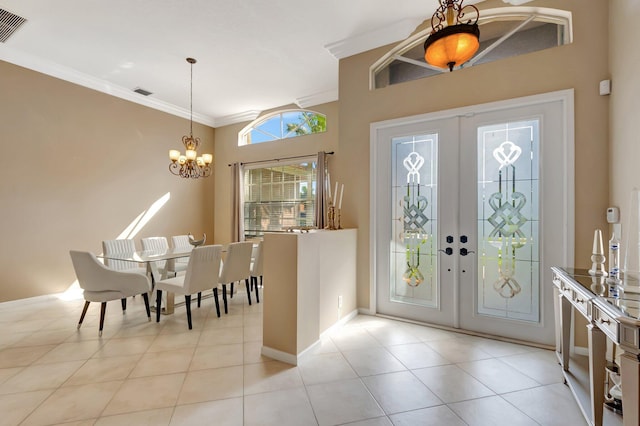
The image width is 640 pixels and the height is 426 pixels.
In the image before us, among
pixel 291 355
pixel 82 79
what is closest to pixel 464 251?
pixel 291 355

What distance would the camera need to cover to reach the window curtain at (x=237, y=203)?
6227 mm

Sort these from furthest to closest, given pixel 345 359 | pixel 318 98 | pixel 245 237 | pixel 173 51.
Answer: pixel 245 237 < pixel 318 98 < pixel 173 51 < pixel 345 359

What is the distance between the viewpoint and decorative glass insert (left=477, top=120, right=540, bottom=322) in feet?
9.12

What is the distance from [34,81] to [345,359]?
18.6 ft

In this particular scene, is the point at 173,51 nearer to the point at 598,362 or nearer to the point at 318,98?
the point at 318,98

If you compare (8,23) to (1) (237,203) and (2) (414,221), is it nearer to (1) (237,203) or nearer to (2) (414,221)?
(1) (237,203)

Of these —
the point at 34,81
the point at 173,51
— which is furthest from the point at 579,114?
the point at 34,81

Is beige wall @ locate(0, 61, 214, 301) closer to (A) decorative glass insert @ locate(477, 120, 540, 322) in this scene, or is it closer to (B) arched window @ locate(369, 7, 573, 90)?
(B) arched window @ locate(369, 7, 573, 90)

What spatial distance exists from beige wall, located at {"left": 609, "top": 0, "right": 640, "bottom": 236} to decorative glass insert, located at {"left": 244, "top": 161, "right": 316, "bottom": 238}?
408 cm

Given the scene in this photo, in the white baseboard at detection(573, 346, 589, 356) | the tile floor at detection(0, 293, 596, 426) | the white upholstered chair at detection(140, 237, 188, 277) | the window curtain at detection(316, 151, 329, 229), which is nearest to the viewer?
the tile floor at detection(0, 293, 596, 426)

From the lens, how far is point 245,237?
21.2 feet

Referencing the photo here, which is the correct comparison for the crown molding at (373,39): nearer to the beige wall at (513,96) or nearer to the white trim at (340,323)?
the beige wall at (513,96)

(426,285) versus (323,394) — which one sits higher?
(426,285)

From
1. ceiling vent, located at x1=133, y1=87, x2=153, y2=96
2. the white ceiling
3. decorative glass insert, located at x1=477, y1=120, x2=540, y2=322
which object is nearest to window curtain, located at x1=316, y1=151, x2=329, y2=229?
the white ceiling
